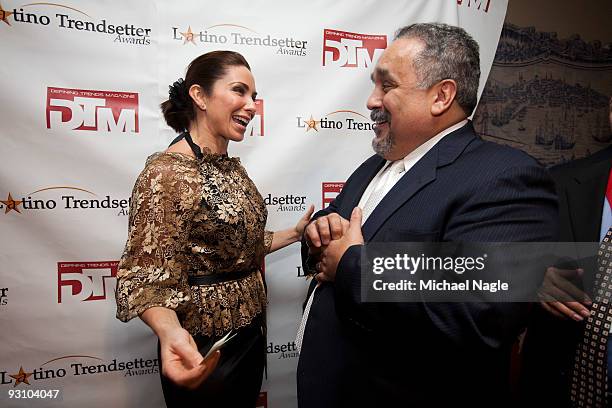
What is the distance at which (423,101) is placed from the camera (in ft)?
3.86

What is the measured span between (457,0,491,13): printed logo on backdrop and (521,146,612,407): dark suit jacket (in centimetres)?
110

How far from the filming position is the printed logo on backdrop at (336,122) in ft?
6.66

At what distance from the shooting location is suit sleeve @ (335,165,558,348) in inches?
35.6

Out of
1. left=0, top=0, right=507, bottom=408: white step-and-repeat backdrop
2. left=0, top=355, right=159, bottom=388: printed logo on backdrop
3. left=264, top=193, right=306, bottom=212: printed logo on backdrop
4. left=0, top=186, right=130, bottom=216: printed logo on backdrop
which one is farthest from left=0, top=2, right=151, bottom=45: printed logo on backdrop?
left=0, top=355, right=159, bottom=388: printed logo on backdrop

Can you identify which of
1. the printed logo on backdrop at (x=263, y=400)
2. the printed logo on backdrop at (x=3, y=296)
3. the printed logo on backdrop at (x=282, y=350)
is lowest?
the printed logo on backdrop at (x=263, y=400)

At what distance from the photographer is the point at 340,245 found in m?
1.06

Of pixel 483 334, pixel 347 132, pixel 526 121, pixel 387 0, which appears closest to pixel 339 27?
pixel 387 0

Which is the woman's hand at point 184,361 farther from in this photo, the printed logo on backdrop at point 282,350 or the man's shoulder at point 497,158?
the printed logo on backdrop at point 282,350

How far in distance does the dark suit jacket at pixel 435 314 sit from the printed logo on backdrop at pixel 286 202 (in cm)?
87

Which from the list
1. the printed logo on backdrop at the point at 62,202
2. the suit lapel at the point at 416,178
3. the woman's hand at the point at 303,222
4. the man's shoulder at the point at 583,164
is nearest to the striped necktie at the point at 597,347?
the man's shoulder at the point at 583,164

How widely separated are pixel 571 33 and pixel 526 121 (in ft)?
1.96

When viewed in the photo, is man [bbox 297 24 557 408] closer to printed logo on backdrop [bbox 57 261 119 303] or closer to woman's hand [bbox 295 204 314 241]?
woman's hand [bbox 295 204 314 241]

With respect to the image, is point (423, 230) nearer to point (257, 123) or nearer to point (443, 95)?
point (443, 95)

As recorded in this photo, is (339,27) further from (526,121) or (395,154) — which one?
(526,121)
